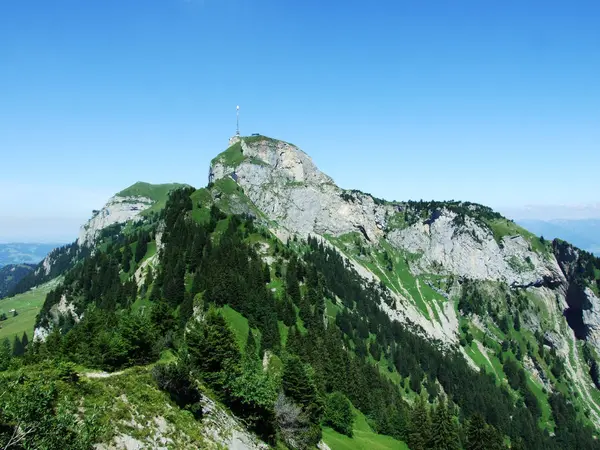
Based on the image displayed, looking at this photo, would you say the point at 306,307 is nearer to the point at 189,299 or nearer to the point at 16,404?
the point at 189,299

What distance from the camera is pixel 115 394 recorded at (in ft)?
119

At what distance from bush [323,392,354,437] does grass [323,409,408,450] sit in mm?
1357

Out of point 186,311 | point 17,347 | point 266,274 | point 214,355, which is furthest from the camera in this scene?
point 17,347

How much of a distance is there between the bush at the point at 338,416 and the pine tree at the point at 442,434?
18.5 metres

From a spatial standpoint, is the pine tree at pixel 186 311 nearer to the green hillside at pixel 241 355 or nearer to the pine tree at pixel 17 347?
the green hillside at pixel 241 355

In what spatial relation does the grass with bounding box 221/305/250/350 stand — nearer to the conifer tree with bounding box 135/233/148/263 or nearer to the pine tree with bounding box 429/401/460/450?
the pine tree with bounding box 429/401/460/450

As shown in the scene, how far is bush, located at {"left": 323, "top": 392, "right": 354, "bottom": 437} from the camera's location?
75438 mm

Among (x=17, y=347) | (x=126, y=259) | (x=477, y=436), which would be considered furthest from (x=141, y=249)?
(x=477, y=436)

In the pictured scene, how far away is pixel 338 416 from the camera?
75750mm

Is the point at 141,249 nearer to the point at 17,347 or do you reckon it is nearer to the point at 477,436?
the point at 17,347

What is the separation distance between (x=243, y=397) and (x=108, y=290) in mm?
130494

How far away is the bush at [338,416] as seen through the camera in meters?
75.4

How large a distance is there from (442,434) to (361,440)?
17661mm

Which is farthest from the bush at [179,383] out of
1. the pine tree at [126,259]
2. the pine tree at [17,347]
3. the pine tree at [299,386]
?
the pine tree at [17,347]
